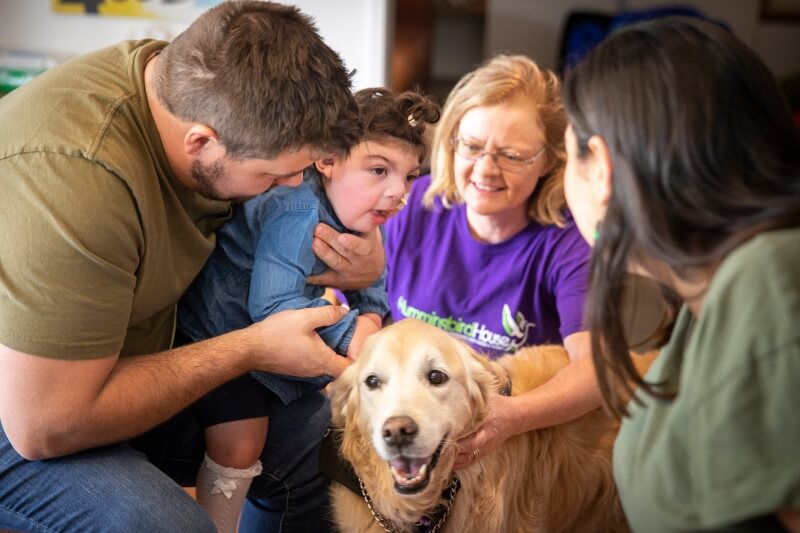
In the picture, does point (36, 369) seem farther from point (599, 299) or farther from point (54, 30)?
point (54, 30)

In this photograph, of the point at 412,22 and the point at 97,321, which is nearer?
the point at 97,321

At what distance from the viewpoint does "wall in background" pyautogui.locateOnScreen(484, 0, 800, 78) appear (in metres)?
6.39

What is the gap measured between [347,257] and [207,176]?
40 centimetres

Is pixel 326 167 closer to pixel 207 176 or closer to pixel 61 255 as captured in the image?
pixel 207 176

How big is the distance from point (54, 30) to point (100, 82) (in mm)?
2287

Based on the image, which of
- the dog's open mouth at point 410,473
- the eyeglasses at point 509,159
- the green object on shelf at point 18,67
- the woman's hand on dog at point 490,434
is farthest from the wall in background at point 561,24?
the dog's open mouth at point 410,473

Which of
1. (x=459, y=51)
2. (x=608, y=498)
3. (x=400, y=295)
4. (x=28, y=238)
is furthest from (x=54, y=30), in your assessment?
(x=459, y=51)

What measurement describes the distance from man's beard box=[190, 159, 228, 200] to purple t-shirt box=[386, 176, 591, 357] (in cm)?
69

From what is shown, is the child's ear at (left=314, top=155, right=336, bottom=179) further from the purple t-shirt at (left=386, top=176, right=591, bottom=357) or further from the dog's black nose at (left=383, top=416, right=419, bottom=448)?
the dog's black nose at (left=383, top=416, right=419, bottom=448)

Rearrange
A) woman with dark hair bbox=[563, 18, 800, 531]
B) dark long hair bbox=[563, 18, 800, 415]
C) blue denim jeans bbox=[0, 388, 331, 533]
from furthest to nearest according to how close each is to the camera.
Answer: blue denim jeans bbox=[0, 388, 331, 533] < dark long hair bbox=[563, 18, 800, 415] < woman with dark hair bbox=[563, 18, 800, 531]

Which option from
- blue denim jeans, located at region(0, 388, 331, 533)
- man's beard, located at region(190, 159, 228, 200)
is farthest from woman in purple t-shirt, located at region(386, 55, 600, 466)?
blue denim jeans, located at region(0, 388, 331, 533)

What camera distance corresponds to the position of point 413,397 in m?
1.44

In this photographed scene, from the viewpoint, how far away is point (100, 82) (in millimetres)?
1473

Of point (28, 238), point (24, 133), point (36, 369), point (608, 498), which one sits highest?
point (24, 133)
